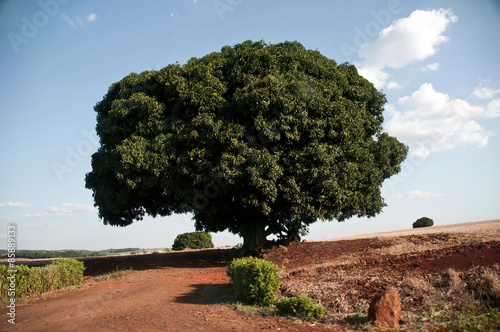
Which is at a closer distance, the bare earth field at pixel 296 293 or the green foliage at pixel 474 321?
the green foliage at pixel 474 321

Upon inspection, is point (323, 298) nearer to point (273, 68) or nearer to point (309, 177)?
point (309, 177)

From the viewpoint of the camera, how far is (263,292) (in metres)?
7.16

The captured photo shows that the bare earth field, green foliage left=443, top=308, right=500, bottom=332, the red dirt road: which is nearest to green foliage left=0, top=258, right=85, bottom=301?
the bare earth field

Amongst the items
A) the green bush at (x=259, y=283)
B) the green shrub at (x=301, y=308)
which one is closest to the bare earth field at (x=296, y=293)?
the green shrub at (x=301, y=308)

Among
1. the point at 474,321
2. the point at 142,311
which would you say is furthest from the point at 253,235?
the point at 474,321

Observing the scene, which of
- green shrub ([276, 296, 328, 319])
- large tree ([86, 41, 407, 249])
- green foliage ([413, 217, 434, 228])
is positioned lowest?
green shrub ([276, 296, 328, 319])

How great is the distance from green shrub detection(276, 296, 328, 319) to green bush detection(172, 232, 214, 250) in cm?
1988

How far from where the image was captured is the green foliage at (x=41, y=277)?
30.8 ft

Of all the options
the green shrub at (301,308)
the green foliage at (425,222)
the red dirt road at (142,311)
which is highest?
the green foliage at (425,222)

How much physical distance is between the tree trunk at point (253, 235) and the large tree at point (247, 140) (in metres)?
0.05

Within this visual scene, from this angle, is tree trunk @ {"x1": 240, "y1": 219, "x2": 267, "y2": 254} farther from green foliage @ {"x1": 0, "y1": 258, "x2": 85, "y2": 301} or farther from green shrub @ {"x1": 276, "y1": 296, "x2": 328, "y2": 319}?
green shrub @ {"x1": 276, "y1": 296, "x2": 328, "y2": 319}

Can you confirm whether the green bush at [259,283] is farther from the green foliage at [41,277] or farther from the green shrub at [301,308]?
the green foliage at [41,277]

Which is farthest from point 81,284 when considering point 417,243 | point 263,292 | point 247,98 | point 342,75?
point 342,75

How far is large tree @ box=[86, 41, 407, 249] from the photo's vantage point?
1201cm
